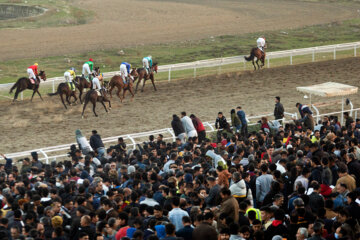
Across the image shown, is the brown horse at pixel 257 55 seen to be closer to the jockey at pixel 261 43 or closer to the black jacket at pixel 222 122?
the jockey at pixel 261 43

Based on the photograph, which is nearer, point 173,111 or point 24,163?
point 24,163

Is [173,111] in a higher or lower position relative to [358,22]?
lower

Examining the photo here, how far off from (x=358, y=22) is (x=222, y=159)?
27.2 meters

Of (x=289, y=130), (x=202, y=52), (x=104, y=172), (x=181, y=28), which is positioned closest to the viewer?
(x=104, y=172)

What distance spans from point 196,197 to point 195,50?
21136 mm

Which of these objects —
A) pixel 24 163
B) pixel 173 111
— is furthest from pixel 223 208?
pixel 173 111

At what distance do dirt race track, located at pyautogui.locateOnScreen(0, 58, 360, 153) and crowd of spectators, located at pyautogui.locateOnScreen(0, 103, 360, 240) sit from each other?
550cm

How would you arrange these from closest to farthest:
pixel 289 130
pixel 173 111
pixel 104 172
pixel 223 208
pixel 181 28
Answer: pixel 223 208
pixel 104 172
pixel 289 130
pixel 173 111
pixel 181 28

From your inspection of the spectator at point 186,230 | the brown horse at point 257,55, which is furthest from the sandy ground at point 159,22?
the spectator at point 186,230

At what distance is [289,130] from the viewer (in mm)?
12258

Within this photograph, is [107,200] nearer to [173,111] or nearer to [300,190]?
[300,190]

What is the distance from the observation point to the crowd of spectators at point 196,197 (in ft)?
21.6

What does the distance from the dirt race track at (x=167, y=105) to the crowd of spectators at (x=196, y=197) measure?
5.50 metres

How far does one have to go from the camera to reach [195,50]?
28156 mm
